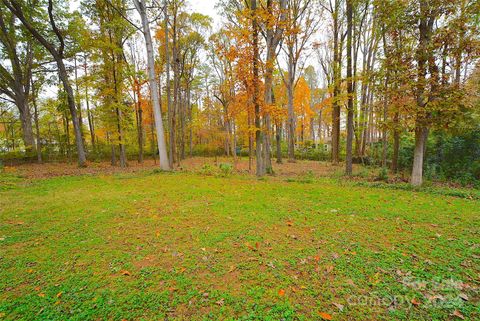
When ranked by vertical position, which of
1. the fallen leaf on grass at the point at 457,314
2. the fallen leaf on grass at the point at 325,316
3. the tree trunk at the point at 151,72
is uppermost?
the tree trunk at the point at 151,72

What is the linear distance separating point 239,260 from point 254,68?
264 inches

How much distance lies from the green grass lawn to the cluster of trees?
366 cm

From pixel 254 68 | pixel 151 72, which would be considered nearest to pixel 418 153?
pixel 254 68

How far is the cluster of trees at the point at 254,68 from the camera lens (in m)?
5.58

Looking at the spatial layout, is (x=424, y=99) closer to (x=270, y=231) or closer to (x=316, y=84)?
(x=270, y=231)

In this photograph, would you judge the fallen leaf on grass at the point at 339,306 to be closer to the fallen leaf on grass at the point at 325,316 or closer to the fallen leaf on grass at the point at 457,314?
the fallen leaf on grass at the point at 325,316

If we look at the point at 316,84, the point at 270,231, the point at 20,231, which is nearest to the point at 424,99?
the point at 270,231

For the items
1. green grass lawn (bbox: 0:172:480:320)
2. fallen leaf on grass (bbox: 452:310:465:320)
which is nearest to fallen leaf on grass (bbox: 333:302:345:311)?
green grass lawn (bbox: 0:172:480:320)

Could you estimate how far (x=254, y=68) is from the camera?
7230 mm

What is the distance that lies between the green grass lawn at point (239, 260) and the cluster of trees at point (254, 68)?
3.66 meters

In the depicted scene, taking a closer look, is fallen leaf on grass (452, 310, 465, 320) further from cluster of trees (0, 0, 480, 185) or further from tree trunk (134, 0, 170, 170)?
tree trunk (134, 0, 170, 170)

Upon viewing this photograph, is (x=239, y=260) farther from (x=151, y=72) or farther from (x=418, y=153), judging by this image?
(x=151, y=72)

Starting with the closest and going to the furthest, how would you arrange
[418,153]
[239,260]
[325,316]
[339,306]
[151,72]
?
[325,316]
[339,306]
[239,260]
[418,153]
[151,72]

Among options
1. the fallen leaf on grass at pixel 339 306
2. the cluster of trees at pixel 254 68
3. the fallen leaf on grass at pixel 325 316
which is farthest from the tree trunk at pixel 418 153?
the fallen leaf on grass at pixel 325 316
